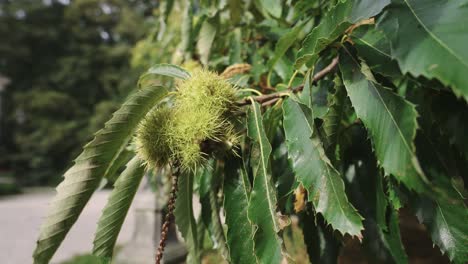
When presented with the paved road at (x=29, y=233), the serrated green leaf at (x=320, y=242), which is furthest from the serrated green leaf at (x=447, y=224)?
the paved road at (x=29, y=233)

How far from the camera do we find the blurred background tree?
20859 mm

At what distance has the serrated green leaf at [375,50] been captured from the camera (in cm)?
74

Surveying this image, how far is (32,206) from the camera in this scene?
39.9 ft

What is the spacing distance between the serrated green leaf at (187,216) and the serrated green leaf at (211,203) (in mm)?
53

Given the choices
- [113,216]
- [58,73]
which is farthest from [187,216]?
[58,73]

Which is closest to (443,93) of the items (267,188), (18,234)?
(267,188)

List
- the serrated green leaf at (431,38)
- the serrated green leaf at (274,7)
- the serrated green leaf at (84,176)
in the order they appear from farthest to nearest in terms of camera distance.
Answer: the serrated green leaf at (274,7) < the serrated green leaf at (84,176) < the serrated green leaf at (431,38)

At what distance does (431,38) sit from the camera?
573mm

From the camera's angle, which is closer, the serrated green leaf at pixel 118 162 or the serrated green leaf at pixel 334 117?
the serrated green leaf at pixel 334 117

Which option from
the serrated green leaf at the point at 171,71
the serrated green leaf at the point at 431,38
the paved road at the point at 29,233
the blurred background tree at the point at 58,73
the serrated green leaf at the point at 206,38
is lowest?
the serrated green leaf at the point at 431,38

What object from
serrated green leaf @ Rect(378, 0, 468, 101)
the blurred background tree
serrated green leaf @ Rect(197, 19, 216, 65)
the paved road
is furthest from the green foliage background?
the blurred background tree

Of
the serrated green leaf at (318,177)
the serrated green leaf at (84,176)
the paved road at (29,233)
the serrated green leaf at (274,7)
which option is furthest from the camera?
the paved road at (29,233)

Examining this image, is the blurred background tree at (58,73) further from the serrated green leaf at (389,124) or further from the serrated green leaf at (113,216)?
the serrated green leaf at (389,124)

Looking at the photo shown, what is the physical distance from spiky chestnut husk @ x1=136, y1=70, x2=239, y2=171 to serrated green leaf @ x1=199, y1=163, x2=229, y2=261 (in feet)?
0.63
